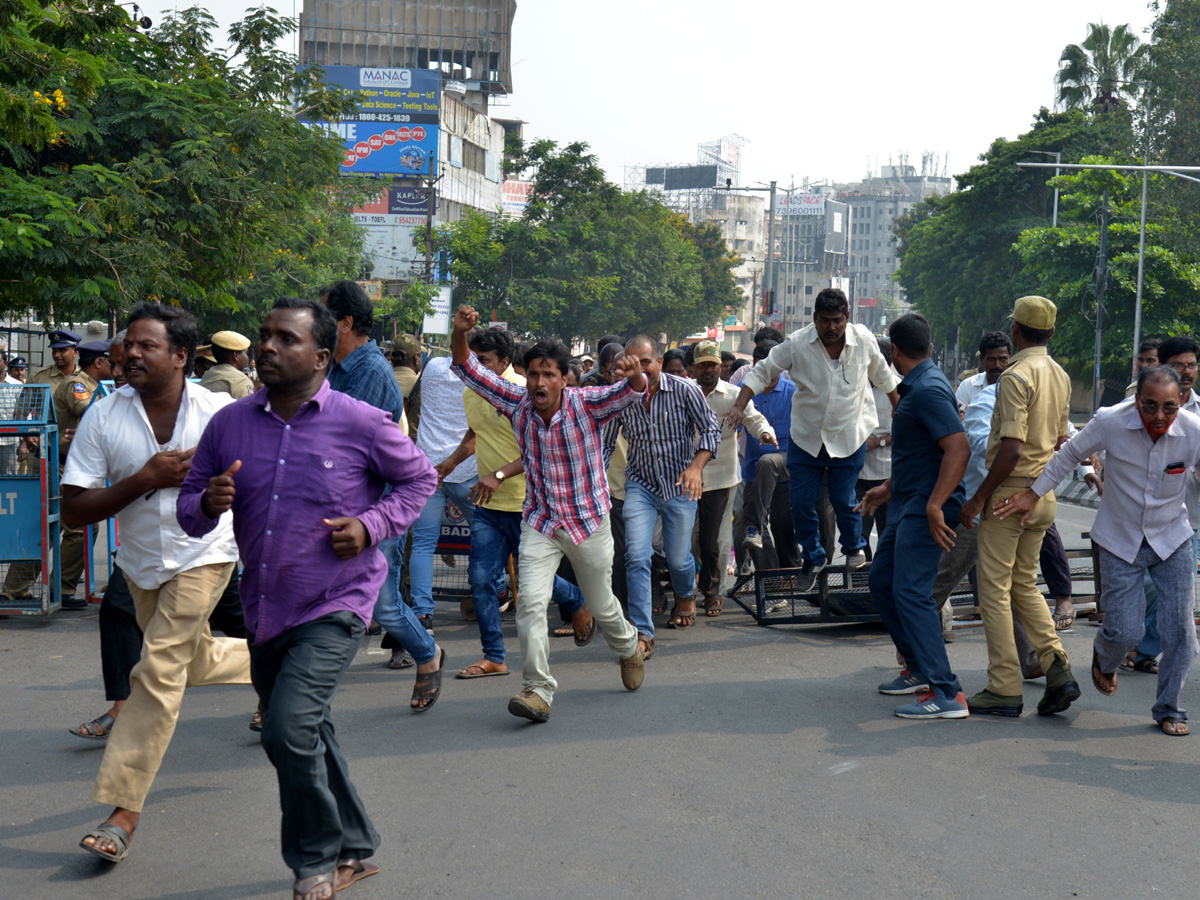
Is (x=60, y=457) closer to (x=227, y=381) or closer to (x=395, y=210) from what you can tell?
(x=227, y=381)

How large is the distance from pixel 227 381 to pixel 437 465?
5.59ft

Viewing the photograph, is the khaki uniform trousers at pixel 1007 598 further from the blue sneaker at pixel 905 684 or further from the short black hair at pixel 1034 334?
the short black hair at pixel 1034 334

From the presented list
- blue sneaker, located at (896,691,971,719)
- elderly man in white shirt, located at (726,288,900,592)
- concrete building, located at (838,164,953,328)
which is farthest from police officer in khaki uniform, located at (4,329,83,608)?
concrete building, located at (838,164,953,328)

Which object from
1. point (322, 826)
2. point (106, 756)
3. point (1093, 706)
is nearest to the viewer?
point (322, 826)

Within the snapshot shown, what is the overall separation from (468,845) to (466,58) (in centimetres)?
8573

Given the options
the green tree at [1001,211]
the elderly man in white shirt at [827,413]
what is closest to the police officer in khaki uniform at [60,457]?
the elderly man in white shirt at [827,413]

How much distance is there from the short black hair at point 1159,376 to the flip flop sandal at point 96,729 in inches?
188

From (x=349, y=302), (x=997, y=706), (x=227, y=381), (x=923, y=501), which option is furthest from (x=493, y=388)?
(x=227, y=381)

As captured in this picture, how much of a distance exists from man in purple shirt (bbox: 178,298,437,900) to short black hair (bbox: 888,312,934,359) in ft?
9.69

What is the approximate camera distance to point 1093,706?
598cm

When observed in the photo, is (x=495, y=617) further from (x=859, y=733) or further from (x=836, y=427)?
(x=836, y=427)

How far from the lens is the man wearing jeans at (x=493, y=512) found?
6441 millimetres

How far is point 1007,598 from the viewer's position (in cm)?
581

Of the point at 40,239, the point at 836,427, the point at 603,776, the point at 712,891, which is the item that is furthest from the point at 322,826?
the point at 40,239
